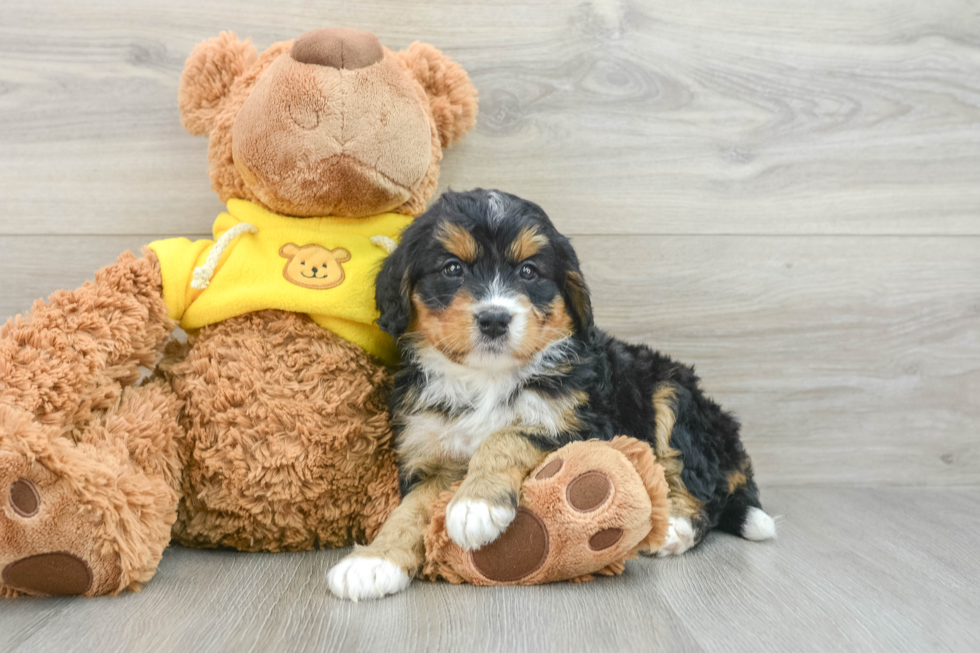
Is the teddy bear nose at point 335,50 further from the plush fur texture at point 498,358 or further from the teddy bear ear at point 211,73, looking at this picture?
the plush fur texture at point 498,358

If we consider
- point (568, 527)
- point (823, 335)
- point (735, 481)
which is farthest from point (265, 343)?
point (823, 335)

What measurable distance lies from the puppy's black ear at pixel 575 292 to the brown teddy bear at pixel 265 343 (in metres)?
0.35

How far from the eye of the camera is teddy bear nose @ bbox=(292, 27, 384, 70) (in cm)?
173

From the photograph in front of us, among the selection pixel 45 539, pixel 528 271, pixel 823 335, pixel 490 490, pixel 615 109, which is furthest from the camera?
pixel 823 335

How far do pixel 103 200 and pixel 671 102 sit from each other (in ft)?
5.97

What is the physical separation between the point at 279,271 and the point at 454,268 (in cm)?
44

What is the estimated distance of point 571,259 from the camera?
1791 millimetres

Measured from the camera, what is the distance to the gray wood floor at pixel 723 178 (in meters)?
2.27

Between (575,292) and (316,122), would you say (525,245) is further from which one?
(316,122)

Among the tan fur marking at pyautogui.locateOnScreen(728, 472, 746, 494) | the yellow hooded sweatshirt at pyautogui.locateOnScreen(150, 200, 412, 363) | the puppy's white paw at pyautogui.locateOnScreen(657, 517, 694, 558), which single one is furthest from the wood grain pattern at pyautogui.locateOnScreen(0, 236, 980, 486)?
the yellow hooded sweatshirt at pyautogui.locateOnScreen(150, 200, 412, 363)

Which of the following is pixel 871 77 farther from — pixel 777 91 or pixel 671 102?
pixel 671 102

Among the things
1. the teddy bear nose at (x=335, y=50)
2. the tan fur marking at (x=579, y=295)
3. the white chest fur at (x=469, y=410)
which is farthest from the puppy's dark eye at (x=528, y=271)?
the teddy bear nose at (x=335, y=50)

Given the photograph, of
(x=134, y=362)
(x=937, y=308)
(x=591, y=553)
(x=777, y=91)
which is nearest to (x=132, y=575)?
(x=134, y=362)

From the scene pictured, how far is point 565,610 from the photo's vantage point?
4.63 ft
